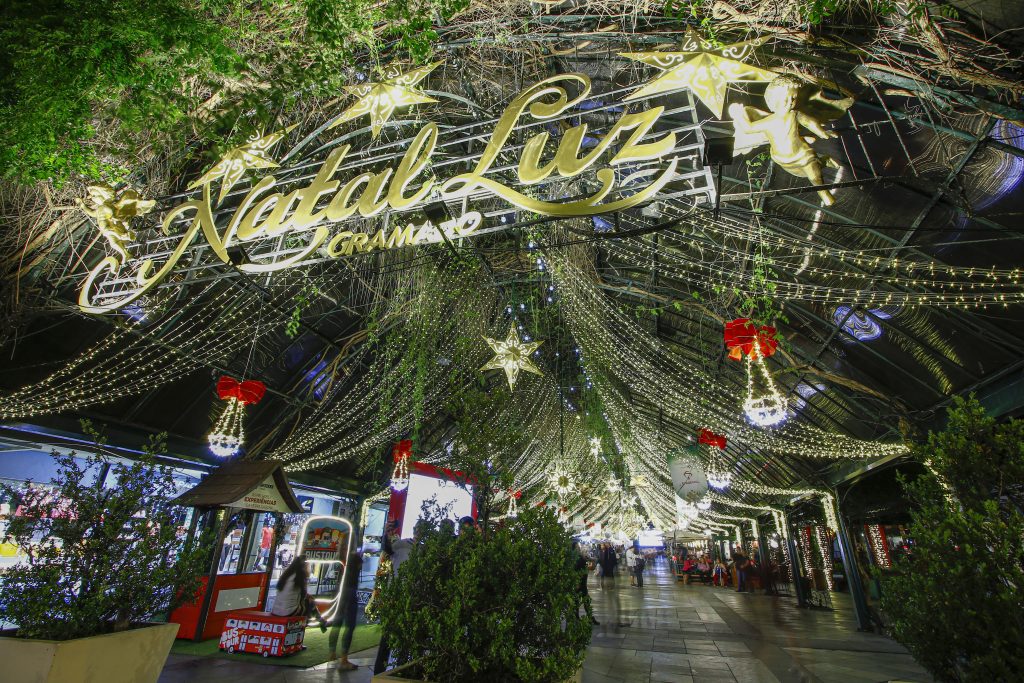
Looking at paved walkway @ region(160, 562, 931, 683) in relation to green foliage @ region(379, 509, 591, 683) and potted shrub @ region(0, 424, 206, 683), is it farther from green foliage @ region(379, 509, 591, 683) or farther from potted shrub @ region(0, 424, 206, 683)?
green foliage @ region(379, 509, 591, 683)

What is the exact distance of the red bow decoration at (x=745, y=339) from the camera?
193 inches

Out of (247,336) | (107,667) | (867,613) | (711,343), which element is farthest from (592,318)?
(867,613)

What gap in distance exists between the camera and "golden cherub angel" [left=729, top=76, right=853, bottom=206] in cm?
259

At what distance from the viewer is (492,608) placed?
2648 millimetres

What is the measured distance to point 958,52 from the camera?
2.91 m

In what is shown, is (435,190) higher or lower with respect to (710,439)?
higher

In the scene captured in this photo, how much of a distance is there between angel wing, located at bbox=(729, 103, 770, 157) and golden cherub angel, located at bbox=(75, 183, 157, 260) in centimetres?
504

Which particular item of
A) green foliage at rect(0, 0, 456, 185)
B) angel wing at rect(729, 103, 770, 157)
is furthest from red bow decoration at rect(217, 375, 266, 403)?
angel wing at rect(729, 103, 770, 157)

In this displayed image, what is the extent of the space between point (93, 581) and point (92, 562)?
12 cm

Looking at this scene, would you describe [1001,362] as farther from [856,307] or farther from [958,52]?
[958,52]

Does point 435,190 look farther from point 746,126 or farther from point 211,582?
point 211,582

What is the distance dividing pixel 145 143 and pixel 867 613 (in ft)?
43.8

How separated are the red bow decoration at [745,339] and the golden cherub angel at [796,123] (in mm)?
2436

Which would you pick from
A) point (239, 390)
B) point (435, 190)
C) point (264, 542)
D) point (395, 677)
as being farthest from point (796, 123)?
point (264, 542)
